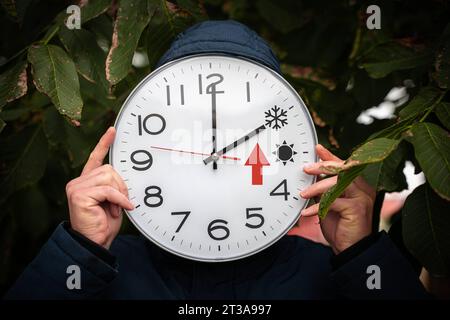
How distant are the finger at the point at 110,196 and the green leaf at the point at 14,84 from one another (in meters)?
0.34

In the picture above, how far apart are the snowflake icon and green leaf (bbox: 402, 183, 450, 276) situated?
1.17 feet

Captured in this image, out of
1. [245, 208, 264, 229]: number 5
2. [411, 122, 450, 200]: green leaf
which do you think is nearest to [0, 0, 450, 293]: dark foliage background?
[411, 122, 450, 200]: green leaf

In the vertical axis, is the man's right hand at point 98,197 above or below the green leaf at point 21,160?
below

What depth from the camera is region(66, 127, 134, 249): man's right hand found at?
1429mm

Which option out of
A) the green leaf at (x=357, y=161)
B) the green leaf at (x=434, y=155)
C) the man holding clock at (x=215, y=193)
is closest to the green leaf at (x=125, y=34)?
the man holding clock at (x=215, y=193)

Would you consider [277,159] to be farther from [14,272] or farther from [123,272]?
[14,272]

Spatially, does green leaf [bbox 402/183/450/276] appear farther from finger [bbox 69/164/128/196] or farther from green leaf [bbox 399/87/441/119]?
finger [bbox 69/164/128/196]

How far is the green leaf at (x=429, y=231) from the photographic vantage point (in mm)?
1474

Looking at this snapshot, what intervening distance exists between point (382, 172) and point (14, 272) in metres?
1.96

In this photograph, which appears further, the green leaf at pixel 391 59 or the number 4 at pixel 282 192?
the green leaf at pixel 391 59

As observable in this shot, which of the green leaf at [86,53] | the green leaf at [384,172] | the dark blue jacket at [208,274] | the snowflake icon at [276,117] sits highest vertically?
the green leaf at [86,53]

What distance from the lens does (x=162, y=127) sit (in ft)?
4.79

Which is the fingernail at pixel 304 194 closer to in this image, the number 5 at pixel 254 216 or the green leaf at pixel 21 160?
the number 5 at pixel 254 216
